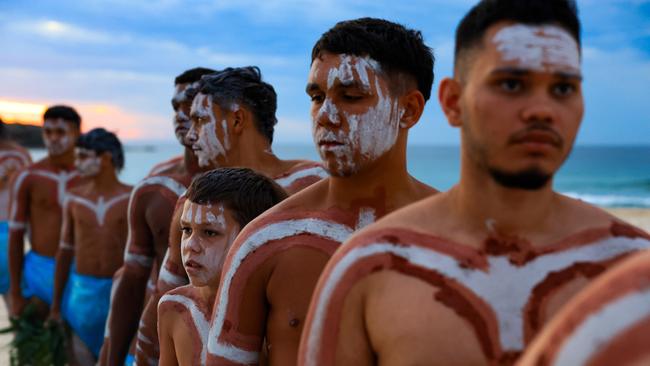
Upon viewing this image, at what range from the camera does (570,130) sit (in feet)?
6.84

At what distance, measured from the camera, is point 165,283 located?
462cm

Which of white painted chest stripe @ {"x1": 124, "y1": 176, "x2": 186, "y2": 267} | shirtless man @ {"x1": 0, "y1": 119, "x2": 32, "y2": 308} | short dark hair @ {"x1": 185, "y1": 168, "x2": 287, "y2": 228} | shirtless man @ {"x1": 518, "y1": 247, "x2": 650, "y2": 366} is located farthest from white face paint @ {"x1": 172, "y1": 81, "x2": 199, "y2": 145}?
shirtless man @ {"x1": 0, "y1": 119, "x2": 32, "y2": 308}

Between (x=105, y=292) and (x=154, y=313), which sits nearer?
(x=154, y=313)

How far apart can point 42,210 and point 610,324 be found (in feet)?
25.6

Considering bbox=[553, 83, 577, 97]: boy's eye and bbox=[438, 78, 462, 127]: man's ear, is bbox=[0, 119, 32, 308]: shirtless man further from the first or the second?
bbox=[553, 83, 577, 97]: boy's eye

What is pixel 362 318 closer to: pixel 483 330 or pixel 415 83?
pixel 483 330

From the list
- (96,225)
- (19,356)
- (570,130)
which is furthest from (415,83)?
(19,356)

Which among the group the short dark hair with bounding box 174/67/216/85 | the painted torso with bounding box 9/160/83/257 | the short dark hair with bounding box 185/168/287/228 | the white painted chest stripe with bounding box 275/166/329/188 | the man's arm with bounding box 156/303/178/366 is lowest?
the man's arm with bounding box 156/303/178/366

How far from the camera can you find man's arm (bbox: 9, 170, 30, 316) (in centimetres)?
830

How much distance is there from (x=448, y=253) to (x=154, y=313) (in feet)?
9.73

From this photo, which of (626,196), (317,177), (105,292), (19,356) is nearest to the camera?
(317,177)

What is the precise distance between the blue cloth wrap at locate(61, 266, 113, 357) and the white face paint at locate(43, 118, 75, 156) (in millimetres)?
1520

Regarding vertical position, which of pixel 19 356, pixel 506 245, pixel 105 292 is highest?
pixel 506 245

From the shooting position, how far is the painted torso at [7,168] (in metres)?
9.76
